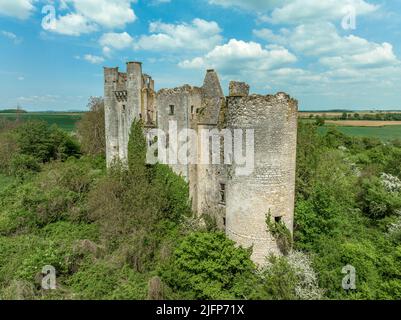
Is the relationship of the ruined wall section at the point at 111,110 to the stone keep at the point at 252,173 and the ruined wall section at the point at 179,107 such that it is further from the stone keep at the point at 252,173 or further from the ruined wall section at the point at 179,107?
the stone keep at the point at 252,173

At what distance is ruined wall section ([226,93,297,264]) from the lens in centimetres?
1361

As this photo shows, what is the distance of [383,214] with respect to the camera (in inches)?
997

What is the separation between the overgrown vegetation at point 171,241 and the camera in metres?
13.2

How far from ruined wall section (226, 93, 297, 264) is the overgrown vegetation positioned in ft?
1.90

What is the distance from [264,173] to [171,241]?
23.9ft

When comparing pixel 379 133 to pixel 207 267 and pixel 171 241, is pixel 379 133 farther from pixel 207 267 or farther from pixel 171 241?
pixel 207 267

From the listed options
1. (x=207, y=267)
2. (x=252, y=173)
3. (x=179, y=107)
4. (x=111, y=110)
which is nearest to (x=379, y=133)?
(x=111, y=110)

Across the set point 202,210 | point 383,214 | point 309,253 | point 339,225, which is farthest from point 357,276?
point 383,214

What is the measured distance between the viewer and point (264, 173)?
13.9 m

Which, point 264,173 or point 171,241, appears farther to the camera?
point 171,241

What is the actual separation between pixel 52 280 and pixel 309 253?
13399mm

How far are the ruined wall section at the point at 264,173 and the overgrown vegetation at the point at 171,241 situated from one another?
1.90 feet

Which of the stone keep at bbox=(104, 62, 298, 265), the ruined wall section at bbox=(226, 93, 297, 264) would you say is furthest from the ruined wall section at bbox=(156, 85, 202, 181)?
the ruined wall section at bbox=(226, 93, 297, 264)
